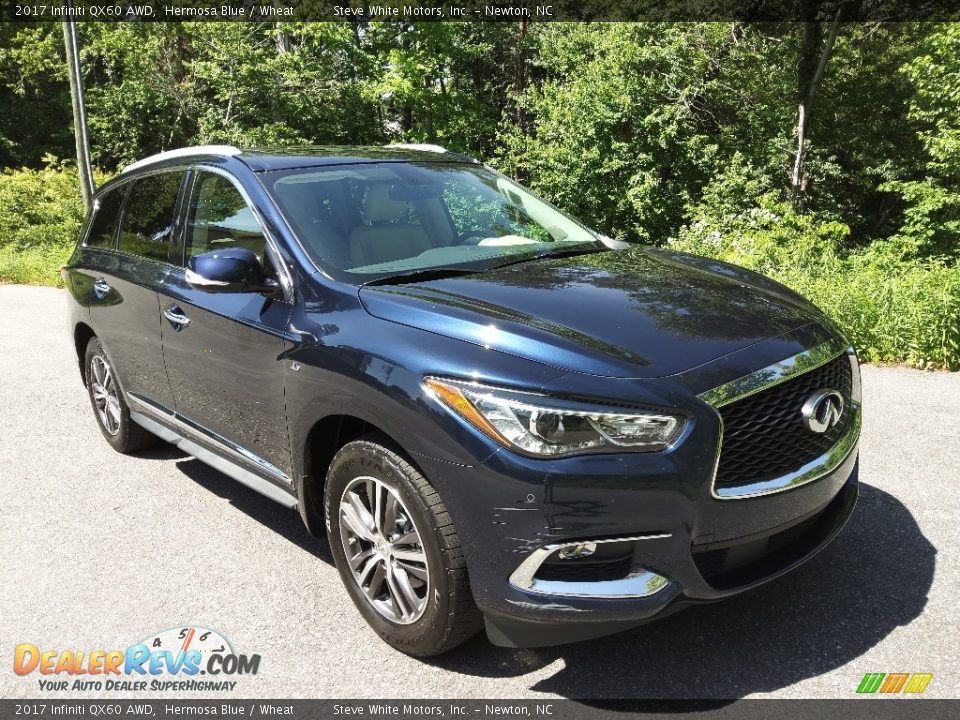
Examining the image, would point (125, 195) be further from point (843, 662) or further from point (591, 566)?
point (843, 662)

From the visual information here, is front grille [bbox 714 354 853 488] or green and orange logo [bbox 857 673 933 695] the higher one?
front grille [bbox 714 354 853 488]

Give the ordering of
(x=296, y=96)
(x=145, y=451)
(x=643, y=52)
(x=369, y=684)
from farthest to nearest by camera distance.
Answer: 1. (x=296, y=96)
2. (x=643, y=52)
3. (x=145, y=451)
4. (x=369, y=684)

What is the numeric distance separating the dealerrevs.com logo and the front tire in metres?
0.51

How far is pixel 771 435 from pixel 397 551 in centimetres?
134

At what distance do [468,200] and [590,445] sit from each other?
2.09 meters

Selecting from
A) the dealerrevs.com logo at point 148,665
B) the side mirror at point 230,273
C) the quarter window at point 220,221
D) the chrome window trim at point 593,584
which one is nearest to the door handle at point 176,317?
the quarter window at point 220,221

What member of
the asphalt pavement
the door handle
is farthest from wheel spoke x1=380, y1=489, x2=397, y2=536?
Answer: the door handle

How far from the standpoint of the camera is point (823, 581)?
3324mm

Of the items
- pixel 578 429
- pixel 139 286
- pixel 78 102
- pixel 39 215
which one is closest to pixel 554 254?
pixel 578 429

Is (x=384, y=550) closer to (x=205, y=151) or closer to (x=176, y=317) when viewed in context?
(x=176, y=317)

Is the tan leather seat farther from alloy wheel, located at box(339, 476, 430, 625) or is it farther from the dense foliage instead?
the dense foliage

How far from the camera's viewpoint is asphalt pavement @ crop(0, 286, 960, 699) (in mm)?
2814

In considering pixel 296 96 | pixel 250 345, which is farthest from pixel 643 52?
pixel 250 345

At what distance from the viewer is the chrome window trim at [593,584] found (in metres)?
2.47
